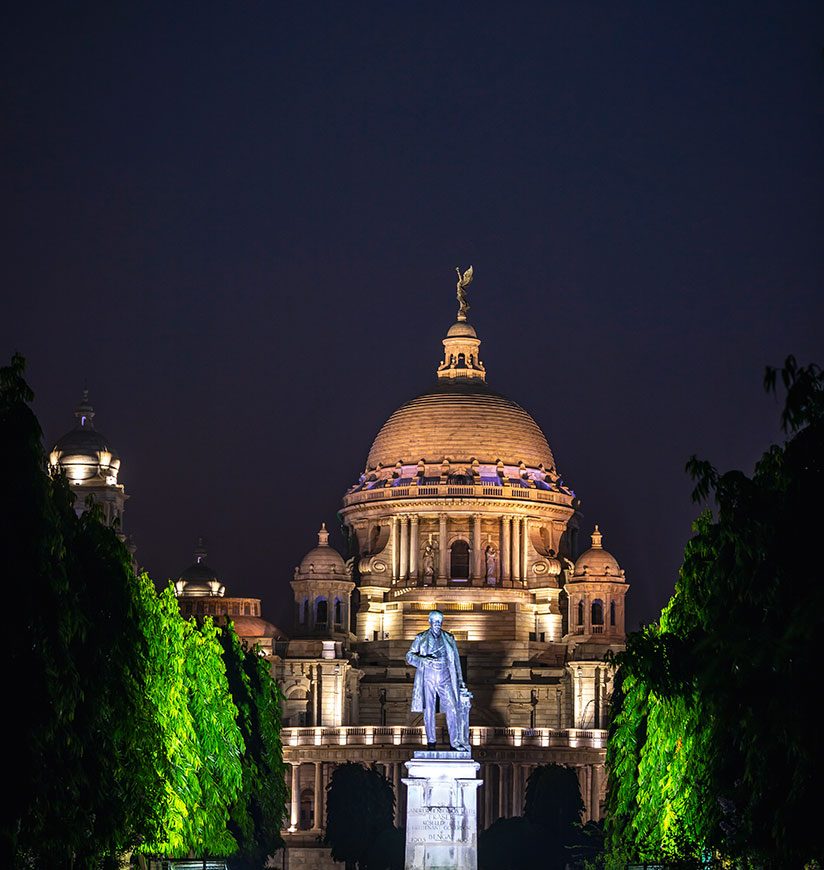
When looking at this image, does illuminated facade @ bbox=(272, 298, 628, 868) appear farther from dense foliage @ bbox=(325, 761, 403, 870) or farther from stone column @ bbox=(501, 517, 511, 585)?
dense foliage @ bbox=(325, 761, 403, 870)

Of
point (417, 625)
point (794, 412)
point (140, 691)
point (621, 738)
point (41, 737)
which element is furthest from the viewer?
point (417, 625)

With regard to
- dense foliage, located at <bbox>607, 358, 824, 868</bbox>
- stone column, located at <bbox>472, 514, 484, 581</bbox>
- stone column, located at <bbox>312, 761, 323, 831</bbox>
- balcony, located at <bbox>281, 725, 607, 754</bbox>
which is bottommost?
dense foliage, located at <bbox>607, 358, 824, 868</bbox>

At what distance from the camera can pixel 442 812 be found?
75.2 metres

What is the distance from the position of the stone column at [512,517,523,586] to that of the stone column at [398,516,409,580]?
25.6ft

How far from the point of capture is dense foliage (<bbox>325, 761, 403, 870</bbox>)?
132250 millimetres

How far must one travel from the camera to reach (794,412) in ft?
142

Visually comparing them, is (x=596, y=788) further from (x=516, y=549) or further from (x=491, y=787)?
(x=516, y=549)

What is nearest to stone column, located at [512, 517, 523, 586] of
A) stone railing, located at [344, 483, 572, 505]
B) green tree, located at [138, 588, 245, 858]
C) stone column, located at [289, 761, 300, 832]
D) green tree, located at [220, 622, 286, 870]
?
stone railing, located at [344, 483, 572, 505]

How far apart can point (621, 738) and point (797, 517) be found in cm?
2272

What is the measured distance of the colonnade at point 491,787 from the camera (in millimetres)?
164125

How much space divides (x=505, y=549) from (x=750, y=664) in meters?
151

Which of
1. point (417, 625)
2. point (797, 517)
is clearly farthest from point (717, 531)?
point (417, 625)

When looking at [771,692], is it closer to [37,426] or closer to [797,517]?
[797,517]

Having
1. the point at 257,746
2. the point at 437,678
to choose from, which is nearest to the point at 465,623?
the point at 257,746
